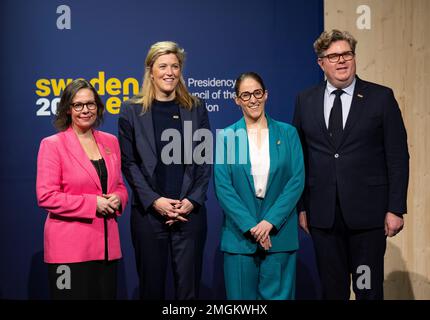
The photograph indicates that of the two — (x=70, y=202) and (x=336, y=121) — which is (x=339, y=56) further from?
(x=70, y=202)

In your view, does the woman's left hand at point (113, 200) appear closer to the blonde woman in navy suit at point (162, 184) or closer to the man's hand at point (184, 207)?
the blonde woman in navy suit at point (162, 184)

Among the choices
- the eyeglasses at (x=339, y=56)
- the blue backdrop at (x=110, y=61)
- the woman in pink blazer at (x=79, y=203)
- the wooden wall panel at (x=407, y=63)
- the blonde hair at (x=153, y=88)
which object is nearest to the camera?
the woman in pink blazer at (x=79, y=203)

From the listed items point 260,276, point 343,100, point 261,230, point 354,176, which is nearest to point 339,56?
point 343,100

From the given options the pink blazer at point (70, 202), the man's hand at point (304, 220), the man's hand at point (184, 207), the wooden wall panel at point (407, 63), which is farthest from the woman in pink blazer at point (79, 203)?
the wooden wall panel at point (407, 63)

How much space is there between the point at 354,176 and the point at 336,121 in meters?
0.33

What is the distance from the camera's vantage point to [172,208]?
366 centimetres

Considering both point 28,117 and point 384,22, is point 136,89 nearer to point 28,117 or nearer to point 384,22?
point 28,117

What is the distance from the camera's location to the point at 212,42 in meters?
4.93

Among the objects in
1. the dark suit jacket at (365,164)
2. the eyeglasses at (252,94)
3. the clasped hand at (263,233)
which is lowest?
the clasped hand at (263,233)

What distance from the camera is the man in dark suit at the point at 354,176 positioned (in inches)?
145

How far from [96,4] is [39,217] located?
1.67m

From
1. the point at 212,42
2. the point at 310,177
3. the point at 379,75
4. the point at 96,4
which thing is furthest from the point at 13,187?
the point at 379,75

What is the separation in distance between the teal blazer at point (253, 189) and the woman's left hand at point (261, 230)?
3 centimetres

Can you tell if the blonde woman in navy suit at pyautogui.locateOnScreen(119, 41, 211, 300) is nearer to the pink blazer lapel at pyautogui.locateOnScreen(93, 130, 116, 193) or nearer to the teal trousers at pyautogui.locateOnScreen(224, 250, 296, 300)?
the pink blazer lapel at pyautogui.locateOnScreen(93, 130, 116, 193)
